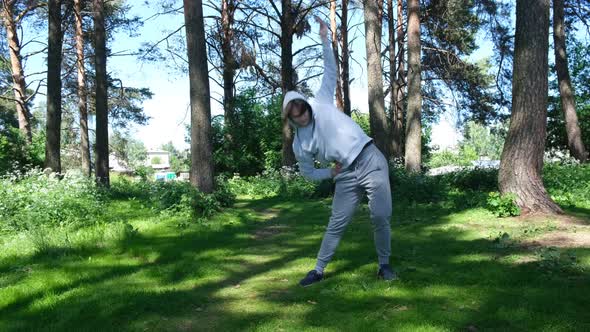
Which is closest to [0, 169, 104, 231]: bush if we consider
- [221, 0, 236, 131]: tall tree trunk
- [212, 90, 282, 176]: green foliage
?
[212, 90, 282, 176]: green foliage

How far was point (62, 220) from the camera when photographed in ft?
24.2

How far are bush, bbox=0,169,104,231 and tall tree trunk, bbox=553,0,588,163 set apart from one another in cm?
1659

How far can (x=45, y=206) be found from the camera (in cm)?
731

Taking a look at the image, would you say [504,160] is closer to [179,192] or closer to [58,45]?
[179,192]

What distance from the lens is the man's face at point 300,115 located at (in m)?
4.07

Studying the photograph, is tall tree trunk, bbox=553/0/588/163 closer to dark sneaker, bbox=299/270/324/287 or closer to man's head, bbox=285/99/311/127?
dark sneaker, bbox=299/270/324/287

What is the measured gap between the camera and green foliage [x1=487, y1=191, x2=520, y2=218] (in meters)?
7.17

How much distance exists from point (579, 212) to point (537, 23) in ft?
10.4

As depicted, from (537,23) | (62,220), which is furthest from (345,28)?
(62,220)

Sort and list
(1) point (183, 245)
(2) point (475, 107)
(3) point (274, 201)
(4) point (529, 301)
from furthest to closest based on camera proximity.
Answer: (2) point (475, 107)
(3) point (274, 201)
(1) point (183, 245)
(4) point (529, 301)

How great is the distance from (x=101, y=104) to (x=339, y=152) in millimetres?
12136

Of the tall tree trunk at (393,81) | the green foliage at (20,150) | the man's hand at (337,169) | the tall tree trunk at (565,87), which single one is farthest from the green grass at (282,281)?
the tall tree trunk at (393,81)

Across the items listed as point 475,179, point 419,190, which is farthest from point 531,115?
point 475,179

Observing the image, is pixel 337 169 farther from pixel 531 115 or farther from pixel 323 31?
pixel 531 115
